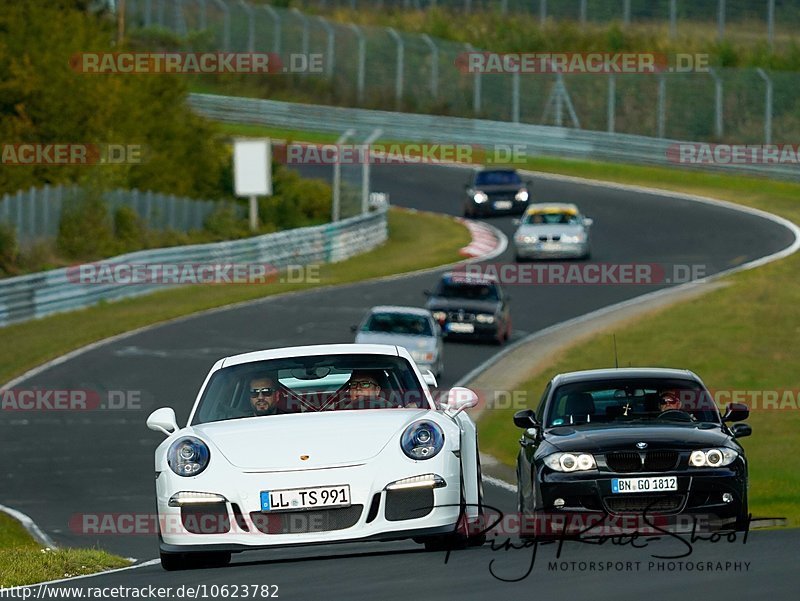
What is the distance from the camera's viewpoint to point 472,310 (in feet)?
99.8

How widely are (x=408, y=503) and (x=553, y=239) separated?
1220 inches

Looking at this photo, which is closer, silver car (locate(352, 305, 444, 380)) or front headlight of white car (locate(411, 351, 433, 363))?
front headlight of white car (locate(411, 351, 433, 363))

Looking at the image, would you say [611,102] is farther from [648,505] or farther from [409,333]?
[648,505]

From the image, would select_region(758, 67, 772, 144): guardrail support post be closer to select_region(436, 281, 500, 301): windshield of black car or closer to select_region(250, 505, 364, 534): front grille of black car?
select_region(436, 281, 500, 301): windshield of black car

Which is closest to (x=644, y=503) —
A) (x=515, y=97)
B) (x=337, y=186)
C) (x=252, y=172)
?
(x=252, y=172)

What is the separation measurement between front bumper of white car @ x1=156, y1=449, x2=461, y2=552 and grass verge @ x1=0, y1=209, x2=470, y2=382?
17579 millimetres

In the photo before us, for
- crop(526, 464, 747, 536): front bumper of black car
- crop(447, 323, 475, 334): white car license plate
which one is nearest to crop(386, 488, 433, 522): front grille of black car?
crop(526, 464, 747, 536): front bumper of black car

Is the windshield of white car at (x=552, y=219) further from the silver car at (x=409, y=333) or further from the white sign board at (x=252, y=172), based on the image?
the silver car at (x=409, y=333)

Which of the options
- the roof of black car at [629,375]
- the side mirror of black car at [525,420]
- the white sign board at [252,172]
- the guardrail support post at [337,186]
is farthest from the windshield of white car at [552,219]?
the side mirror of black car at [525,420]

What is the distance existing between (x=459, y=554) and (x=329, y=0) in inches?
2764

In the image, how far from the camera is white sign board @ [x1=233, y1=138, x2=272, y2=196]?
4744 cm

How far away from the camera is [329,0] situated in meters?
77.8

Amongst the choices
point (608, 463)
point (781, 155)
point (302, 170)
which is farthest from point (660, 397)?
point (302, 170)

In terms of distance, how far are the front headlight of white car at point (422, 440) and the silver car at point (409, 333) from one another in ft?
53.3
